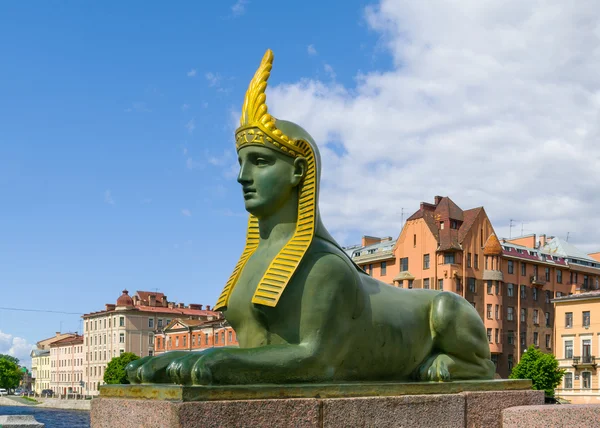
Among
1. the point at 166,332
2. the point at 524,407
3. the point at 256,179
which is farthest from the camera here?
the point at 166,332

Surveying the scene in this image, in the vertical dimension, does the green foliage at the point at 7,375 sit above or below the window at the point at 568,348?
below

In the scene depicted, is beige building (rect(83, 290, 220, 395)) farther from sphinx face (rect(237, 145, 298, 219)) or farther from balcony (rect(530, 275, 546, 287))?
sphinx face (rect(237, 145, 298, 219))

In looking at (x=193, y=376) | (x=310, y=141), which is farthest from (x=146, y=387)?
(x=310, y=141)

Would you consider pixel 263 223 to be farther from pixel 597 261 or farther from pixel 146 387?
pixel 597 261

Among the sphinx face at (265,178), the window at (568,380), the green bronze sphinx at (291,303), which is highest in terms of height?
the sphinx face at (265,178)

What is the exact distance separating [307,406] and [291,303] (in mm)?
666

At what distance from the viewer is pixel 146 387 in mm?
4727

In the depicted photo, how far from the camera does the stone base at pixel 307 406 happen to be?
14.5ft

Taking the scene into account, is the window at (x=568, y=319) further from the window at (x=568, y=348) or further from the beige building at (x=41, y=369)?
the beige building at (x=41, y=369)

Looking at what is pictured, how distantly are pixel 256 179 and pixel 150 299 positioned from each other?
3372 inches

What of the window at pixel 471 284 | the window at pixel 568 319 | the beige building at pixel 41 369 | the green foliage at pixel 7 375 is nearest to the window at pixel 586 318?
the window at pixel 568 319

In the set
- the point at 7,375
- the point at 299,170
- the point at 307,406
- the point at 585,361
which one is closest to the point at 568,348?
the point at 585,361

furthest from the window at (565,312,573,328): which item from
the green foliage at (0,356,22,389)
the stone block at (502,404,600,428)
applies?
the green foliage at (0,356,22,389)

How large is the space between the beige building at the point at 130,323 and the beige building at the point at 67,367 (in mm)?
6993
